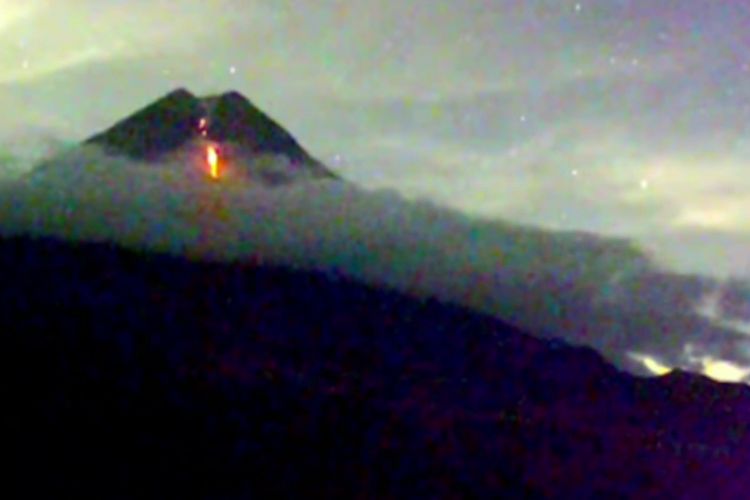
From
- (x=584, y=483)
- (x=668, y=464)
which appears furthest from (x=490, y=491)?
(x=668, y=464)

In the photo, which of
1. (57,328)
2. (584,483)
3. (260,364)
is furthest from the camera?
(260,364)

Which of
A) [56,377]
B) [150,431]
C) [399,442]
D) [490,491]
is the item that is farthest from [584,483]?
[56,377]

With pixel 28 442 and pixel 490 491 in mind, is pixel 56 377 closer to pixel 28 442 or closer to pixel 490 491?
pixel 28 442

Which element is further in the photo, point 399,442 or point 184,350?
point 184,350

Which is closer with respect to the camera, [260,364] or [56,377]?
[56,377]

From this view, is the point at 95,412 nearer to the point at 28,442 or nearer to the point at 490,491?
the point at 28,442

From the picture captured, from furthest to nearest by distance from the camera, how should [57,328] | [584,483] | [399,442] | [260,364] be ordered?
[260,364] → [57,328] → [399,442] → [584,483]

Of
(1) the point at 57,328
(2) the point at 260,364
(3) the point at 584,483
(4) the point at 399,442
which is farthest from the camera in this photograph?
(2) the point at 260,364

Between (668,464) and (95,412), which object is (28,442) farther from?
(668,464)

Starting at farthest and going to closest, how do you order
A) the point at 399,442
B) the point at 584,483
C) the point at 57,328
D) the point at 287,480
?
the point at 57,328 < the point at 399,442 < the point at 584,483 < the point at 287,480
